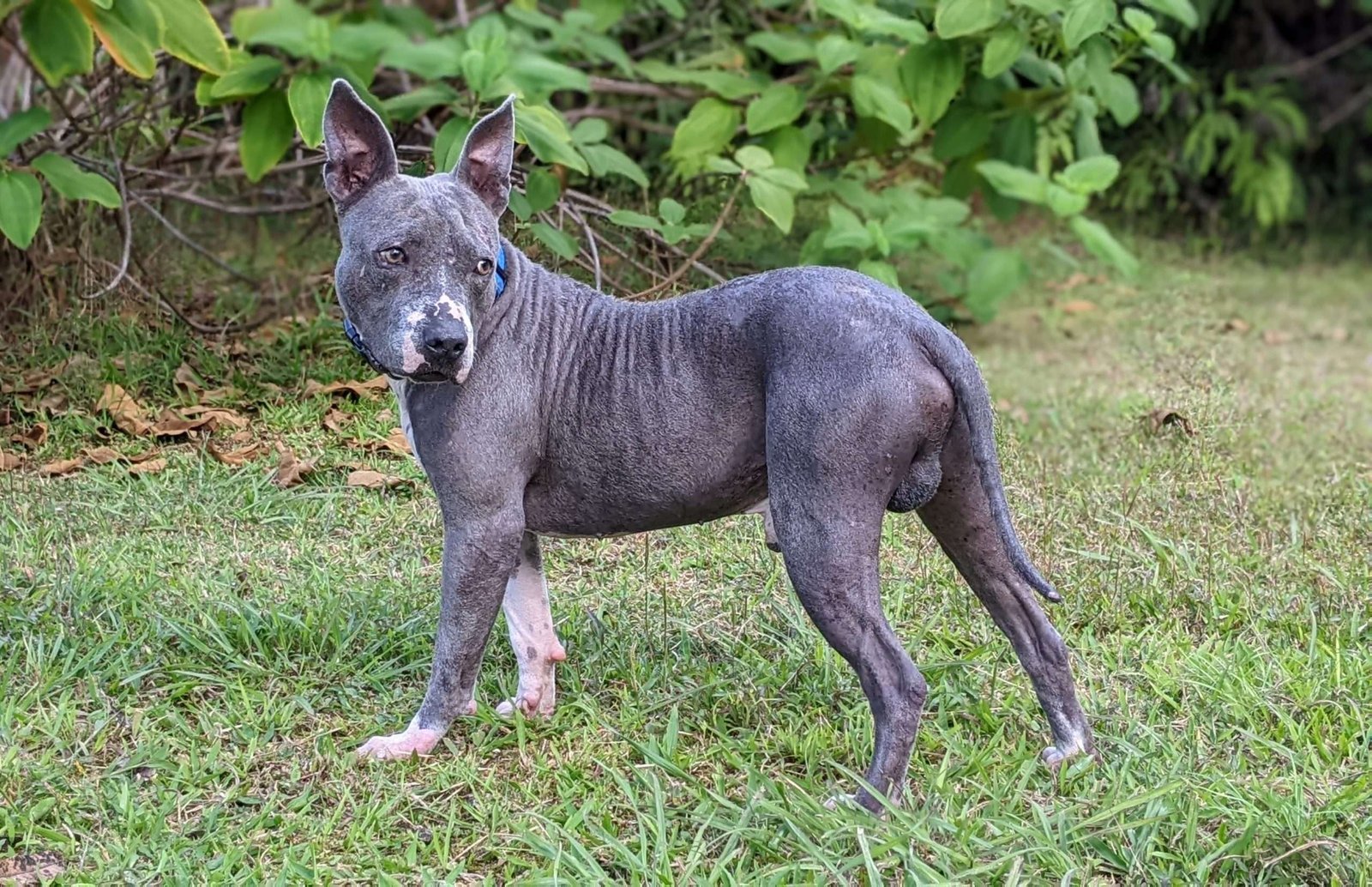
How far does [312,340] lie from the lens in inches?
238

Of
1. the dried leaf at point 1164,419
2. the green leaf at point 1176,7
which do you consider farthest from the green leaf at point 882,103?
the dried leaf at point 1164,419

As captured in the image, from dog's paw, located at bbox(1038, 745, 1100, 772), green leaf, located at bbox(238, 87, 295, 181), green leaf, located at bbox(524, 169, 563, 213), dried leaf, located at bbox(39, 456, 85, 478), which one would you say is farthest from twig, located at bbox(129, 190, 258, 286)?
dog's paw, located at bbox(1038, 745, 1100, 772)

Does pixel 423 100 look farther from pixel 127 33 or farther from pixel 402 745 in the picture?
pixel 402 745

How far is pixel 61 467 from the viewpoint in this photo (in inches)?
207

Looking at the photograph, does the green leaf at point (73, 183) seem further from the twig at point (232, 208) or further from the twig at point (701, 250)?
the twig at point (701, 250)

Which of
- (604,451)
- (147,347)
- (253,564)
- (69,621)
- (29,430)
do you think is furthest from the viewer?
(147,347)

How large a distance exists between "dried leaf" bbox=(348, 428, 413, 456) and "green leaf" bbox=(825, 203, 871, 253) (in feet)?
6.25

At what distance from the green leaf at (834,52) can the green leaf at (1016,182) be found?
68 cm

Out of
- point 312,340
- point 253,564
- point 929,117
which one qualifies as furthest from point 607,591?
point 929,117

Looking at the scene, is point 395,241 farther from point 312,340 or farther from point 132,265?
point 132,265

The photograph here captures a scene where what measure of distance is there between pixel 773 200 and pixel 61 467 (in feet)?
8.87

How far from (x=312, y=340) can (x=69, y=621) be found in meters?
1.94

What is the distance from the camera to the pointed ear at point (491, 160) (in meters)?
3.72

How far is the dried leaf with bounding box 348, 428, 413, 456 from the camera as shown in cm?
539
